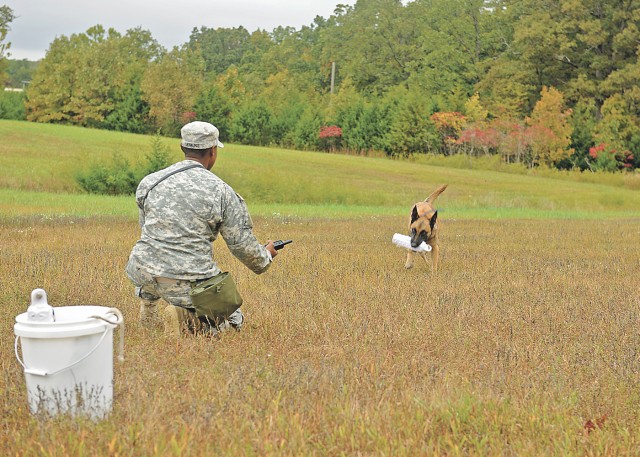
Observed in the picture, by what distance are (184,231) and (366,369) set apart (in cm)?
194

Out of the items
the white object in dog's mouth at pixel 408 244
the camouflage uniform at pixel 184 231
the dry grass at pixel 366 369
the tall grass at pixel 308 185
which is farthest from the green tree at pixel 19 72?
the camouflage uniform at pixel 184 231

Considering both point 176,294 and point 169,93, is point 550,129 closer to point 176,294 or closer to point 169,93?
point 169,93

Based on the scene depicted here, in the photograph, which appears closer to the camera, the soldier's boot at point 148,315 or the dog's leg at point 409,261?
the soldier's boot at point 148,315

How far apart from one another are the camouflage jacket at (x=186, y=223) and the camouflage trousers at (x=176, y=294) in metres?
0.07

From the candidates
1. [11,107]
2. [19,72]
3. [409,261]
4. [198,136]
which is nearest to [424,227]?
[409,261]

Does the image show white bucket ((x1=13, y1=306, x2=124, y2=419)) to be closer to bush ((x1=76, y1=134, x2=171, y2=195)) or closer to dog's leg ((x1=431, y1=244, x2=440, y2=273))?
dog's leg ((x1=431, y1=244, x2=440, y2=273))

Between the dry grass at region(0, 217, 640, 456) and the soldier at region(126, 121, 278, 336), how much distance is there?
0.45m

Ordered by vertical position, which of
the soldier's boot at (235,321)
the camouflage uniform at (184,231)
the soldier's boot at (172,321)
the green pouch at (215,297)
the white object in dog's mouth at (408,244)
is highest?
the camouflage uniform at (184,231)

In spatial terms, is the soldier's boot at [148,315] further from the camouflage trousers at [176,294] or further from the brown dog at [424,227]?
the brown dog at [424,227]

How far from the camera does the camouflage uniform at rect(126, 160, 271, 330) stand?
6535mm

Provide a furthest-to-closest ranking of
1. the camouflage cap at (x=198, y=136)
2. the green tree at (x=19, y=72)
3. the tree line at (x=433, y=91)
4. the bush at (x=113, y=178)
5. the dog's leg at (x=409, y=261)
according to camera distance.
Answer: the green tree at (x=19, y=72) → the tree line at (x=433, y=91) → the bush at (x=113, y=178) → the dog's leg at (x=409, y=261) → the camouflage cap at (x=198, y=136)

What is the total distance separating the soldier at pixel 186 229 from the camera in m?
6.54

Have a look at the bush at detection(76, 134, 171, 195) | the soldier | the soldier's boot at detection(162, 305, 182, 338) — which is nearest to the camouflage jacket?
the soldier

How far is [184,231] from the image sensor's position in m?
6.54
